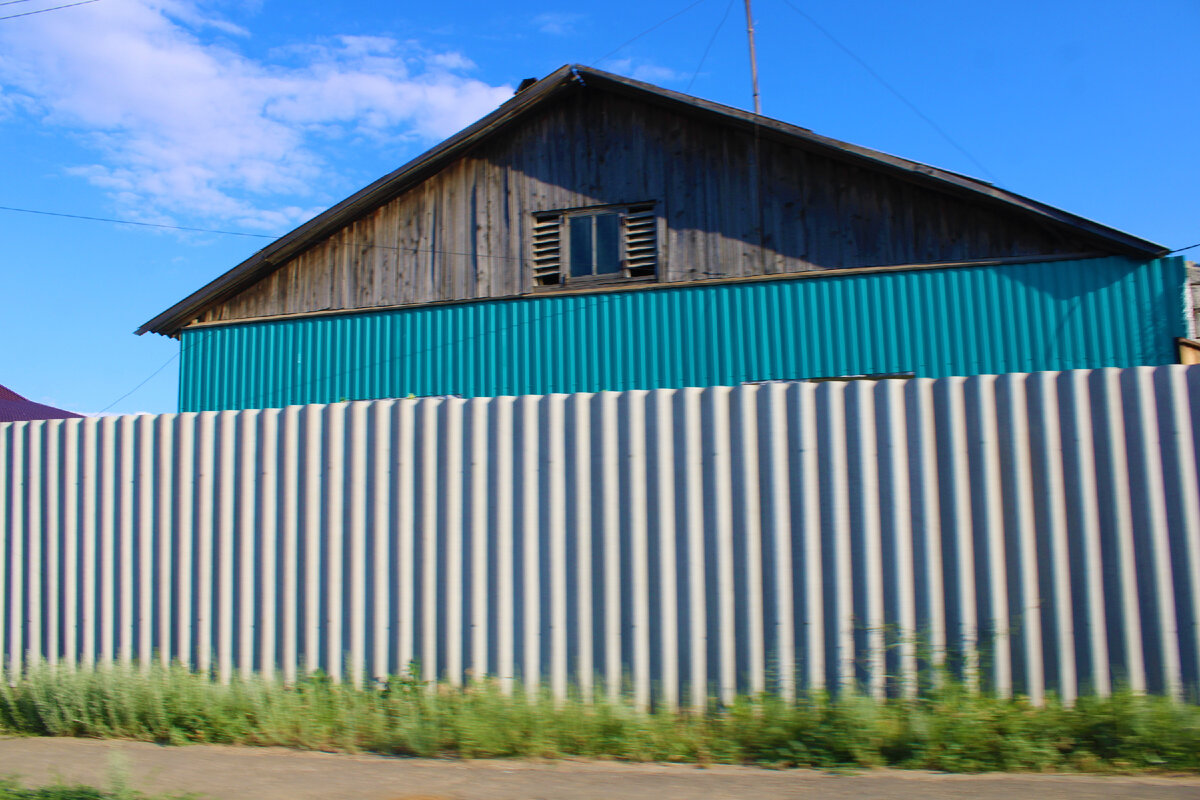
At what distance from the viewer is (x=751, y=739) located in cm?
470

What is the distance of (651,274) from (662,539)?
7.23 m

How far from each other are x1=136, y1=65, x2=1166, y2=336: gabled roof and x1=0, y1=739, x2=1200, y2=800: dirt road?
8.05 meters

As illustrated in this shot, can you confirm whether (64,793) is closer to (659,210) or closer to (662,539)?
(662,539)

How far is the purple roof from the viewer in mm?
28953

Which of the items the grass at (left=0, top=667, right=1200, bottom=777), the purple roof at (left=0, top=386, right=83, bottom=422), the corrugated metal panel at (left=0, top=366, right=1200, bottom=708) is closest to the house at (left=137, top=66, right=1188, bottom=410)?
the corrugated metal panel at (left=0, top=366, right=1200, bottom=708)

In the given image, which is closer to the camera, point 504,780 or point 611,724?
point 504,780

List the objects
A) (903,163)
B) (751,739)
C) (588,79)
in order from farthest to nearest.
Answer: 1. (588,79)
2. (903,163)
3. (751,739)

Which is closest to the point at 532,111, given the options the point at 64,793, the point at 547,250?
the point at 547,250

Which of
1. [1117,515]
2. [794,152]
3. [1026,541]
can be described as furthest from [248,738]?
[794,152]

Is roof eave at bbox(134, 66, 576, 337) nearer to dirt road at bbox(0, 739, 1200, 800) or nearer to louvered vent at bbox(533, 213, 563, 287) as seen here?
louvered vent at bbox(533, 213, 563, 287)

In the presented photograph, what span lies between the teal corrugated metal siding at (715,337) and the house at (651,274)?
0.09 feet

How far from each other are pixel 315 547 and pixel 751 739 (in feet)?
10.3

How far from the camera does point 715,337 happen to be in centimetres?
1158

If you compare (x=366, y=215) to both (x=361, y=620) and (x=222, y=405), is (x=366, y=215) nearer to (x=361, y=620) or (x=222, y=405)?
(x=222, y=405)
